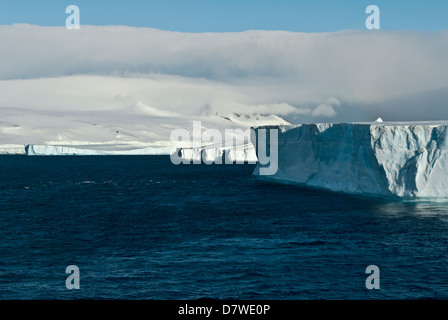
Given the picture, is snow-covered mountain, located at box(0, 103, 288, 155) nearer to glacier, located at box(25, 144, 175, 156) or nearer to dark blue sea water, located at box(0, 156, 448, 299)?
glacier, located at box(25, 144, 175, 156)

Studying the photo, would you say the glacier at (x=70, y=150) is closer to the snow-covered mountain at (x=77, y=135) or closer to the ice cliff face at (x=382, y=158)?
the snow-covered mountain at (x=77, y=135)

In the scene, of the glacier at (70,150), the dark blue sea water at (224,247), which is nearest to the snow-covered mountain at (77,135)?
the glacier at (70,150)

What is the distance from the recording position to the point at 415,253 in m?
24.4

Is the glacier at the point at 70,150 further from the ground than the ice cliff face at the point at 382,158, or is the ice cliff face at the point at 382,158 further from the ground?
the glacier at the point at 70,150

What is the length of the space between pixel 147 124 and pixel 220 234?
157596mm

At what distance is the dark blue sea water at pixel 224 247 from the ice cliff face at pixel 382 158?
130 cm

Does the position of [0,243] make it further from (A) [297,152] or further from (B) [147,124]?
(B) [147,124]

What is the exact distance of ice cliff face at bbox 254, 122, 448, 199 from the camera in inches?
1478

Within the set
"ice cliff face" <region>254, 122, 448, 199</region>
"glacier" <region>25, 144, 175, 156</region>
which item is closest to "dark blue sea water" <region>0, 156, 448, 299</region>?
"ice cliff face" <region>254, 122, 448, 199</region>

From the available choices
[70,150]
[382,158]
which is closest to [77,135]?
[70,150]

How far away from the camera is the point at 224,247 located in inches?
1026

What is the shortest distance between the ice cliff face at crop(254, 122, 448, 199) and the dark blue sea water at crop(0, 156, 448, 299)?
1.30 meters

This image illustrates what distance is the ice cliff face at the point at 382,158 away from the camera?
123 feet

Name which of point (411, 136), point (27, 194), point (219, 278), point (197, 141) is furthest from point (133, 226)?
point (197, 141)
